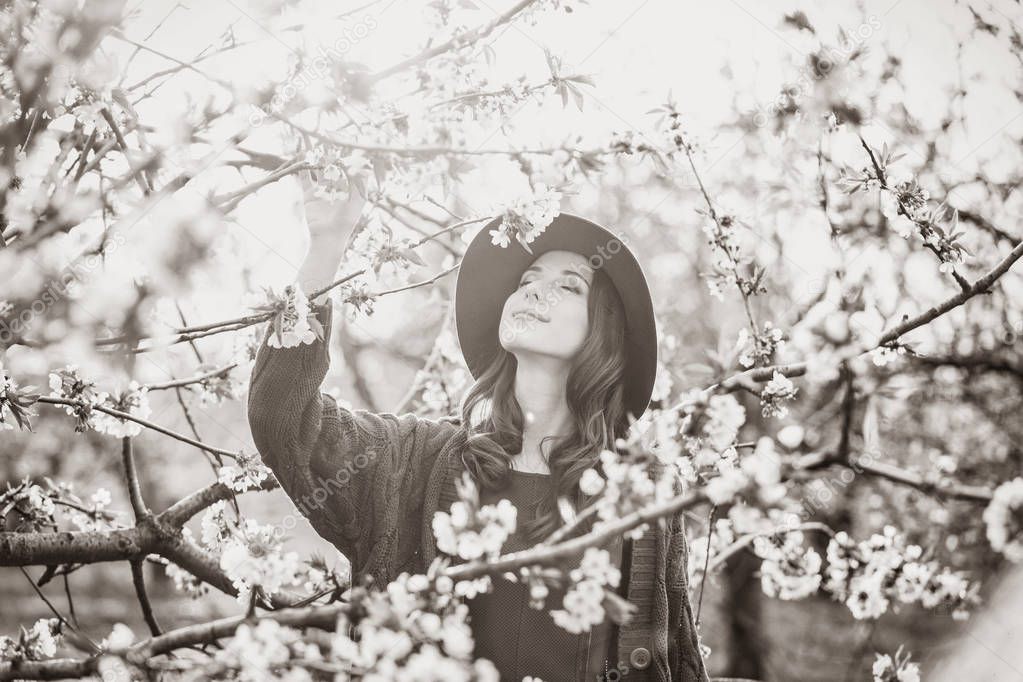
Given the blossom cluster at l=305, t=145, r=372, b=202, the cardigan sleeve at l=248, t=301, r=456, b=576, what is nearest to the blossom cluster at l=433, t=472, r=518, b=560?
the cardigan sleeve at l=248, t=301, r=456, b=576

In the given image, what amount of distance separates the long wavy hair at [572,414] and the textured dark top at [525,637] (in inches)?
5.8

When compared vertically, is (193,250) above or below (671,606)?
above

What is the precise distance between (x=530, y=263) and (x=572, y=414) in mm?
505

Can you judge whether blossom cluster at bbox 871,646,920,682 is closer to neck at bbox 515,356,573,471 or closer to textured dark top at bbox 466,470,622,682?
textured dark top at bbox 466,470,622,682

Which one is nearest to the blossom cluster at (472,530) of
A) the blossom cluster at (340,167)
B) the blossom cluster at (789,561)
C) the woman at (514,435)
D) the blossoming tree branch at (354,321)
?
the blossoming tree branch at (354,321)

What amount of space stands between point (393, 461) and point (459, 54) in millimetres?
1063

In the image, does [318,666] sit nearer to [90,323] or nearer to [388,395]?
[90,323]

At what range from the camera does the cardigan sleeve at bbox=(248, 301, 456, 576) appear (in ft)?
5.91

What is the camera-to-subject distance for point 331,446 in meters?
1.93

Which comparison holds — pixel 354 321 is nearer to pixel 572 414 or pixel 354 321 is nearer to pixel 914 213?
pixel 572 414

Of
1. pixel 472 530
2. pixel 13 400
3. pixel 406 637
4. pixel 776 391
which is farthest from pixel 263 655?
pixel 776 391

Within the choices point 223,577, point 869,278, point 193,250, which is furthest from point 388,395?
point 193,250

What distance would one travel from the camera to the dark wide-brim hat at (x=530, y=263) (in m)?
2.49

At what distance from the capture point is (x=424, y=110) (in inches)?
86.2
